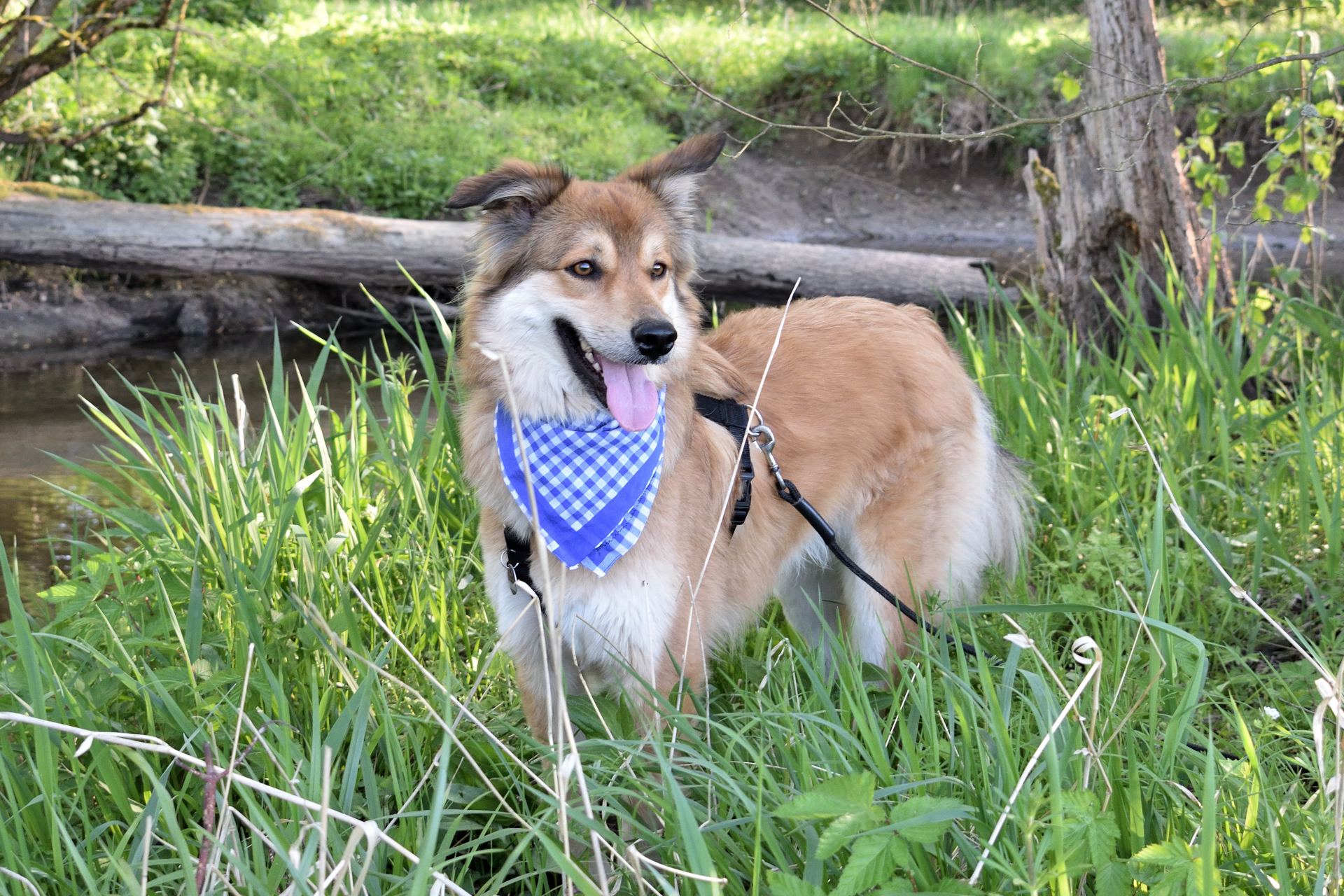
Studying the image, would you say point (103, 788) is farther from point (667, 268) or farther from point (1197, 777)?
point (1197, 777)

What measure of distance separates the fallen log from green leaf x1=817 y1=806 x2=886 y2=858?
554cm

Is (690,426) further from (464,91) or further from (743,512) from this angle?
(464,91)

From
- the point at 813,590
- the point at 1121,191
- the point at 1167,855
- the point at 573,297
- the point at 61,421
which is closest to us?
the point at 1167,855

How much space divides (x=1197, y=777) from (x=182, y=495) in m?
2.65

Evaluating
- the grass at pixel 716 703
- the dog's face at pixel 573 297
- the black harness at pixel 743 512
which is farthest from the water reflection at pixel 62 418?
the black harness at pixel 743 512

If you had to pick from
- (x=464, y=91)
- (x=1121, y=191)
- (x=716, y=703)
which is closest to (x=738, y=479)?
(x=716, y=703)

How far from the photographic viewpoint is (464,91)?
1133cm

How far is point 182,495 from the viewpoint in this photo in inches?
116

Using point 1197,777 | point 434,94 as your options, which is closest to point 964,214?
point 434,94

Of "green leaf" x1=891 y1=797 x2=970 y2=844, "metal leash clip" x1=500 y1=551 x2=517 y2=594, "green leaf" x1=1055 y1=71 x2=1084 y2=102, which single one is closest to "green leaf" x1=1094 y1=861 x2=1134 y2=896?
"green leaf" x1=891 y1=797 x2=970 y2=844

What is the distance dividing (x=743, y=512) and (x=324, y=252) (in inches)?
220

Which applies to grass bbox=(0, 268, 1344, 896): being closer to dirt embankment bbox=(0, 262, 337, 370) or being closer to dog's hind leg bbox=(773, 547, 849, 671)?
dog's hind leg bbox=(773, 547, 849, 671)

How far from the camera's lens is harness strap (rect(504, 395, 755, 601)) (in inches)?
91.6

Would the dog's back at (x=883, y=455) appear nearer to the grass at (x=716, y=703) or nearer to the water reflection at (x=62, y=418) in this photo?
the grass at (x=716, y=703)
